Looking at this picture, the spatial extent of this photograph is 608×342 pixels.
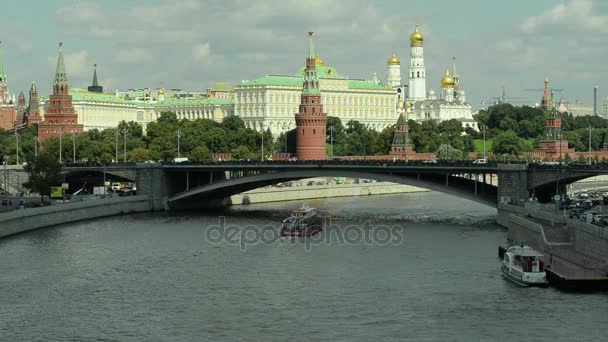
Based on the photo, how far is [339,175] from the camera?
3688 inches

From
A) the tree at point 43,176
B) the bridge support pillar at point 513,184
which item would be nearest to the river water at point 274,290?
the bridge support pillar at point 513,184

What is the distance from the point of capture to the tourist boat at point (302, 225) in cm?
7431

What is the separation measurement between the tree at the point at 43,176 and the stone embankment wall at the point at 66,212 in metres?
6.50

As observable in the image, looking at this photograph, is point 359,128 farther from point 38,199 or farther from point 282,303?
point 282,303

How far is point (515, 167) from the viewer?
81625 millimetres

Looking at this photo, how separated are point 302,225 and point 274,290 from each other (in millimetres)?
21860

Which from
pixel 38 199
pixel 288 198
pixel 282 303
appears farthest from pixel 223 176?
pixel 282 303

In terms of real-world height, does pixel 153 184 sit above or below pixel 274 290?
above

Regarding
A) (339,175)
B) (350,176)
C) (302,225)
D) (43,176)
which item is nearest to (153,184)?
(43,176)

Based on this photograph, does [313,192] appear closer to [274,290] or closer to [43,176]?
[43,176]

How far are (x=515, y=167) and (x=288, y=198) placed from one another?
3492 cm

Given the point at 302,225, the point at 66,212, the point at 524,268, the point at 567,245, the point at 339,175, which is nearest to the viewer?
the point at 524,268

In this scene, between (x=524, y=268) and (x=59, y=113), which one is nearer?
(x=524, y=268)

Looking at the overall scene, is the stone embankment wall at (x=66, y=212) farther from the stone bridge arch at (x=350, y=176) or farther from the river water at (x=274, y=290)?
the stone bridge arch at (x=350, y=176)
